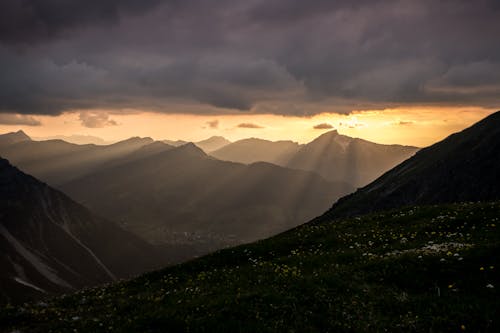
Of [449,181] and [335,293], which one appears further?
[449,181]

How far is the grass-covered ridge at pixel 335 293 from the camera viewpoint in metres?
16.3

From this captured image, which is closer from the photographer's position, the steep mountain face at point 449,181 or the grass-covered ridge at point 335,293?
the grass-covered ridge at point 335,293

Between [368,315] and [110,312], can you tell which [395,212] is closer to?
[368,315]

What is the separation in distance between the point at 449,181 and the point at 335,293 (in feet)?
534

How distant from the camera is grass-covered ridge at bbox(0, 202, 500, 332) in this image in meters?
16.3

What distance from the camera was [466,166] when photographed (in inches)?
6427

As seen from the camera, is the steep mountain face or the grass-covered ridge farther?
the steep mountain face

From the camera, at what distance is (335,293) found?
19.1 meters

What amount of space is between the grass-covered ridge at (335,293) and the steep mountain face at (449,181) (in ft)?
413

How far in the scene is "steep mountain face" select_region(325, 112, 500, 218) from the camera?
484ft

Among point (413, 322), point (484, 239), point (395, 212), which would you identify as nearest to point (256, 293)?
point (413, 322)

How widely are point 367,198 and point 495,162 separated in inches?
2088

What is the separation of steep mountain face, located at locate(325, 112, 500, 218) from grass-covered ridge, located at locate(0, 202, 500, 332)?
125848 mm

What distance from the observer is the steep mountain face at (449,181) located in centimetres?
14762
